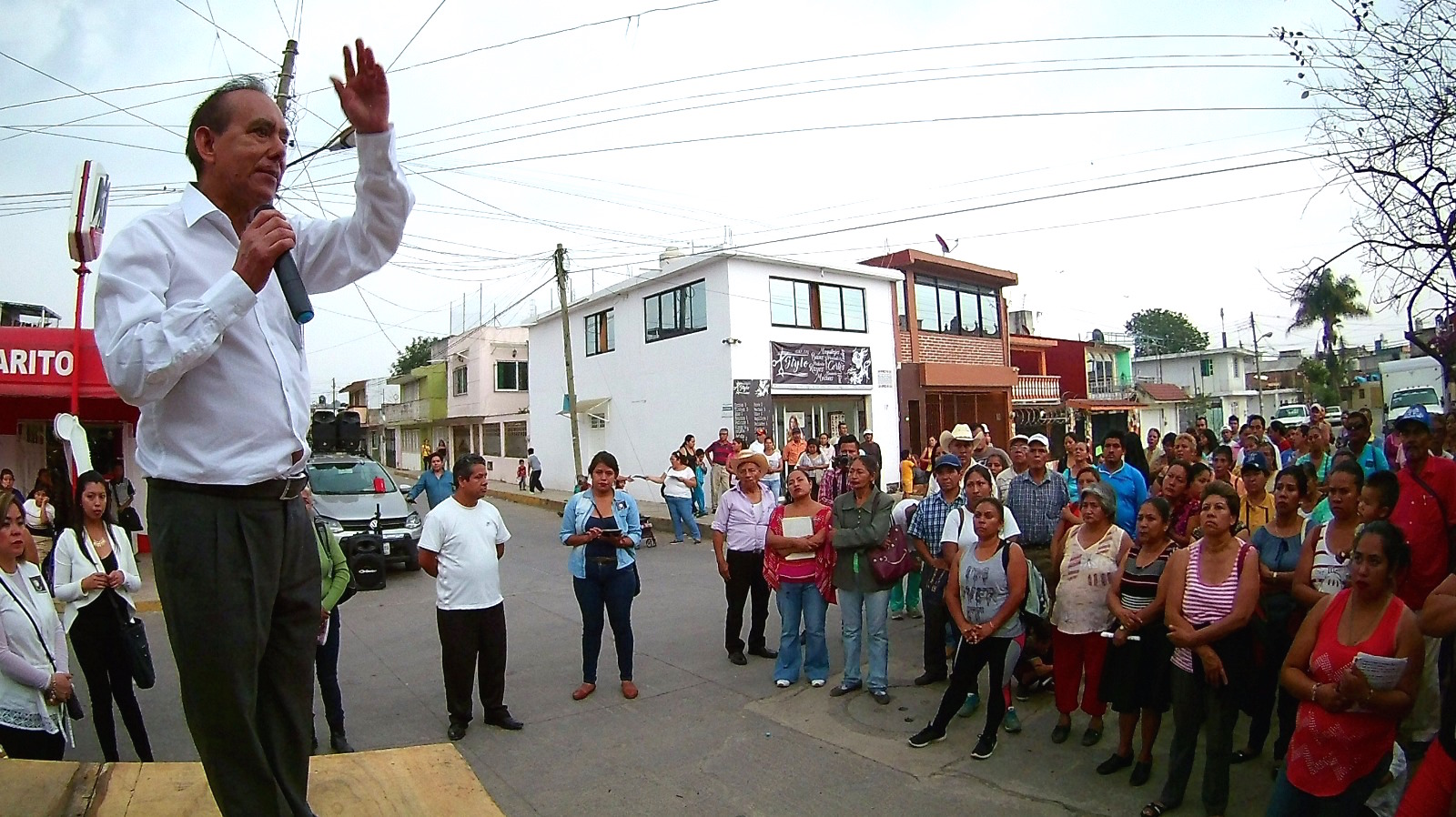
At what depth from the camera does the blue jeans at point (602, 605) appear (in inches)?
254

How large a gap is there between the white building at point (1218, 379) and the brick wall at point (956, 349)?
2251cm

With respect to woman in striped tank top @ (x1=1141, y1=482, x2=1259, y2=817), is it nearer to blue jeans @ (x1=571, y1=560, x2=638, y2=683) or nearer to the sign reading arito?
blue jeans @ (x1=571, y1=560, x2=638, y2=683)

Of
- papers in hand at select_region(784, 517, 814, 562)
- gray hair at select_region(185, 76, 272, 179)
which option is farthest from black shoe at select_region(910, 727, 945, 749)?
gray hair at select_region(185, 76, 272, 179)

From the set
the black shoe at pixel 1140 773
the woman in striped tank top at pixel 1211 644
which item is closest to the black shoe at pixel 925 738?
the black shoe at pixel 1140 773

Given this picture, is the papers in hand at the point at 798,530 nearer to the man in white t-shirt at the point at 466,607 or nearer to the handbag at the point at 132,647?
the man in white t-shirt at the point at 466,607

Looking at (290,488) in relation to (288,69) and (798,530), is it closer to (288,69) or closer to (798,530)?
(798,530)

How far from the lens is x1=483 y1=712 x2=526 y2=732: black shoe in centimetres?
579

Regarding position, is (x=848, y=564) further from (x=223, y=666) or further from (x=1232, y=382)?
(x=1232, y=382)

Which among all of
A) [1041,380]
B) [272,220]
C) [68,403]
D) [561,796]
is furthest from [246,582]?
[1041,380]

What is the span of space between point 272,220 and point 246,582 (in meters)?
0.70

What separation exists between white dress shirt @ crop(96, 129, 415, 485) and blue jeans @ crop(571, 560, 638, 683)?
4.72 meters

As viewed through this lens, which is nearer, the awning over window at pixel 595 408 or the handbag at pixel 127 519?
the handbag at pixel 127 519

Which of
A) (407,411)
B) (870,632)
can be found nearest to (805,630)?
(870,632)

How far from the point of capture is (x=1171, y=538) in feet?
18.1
